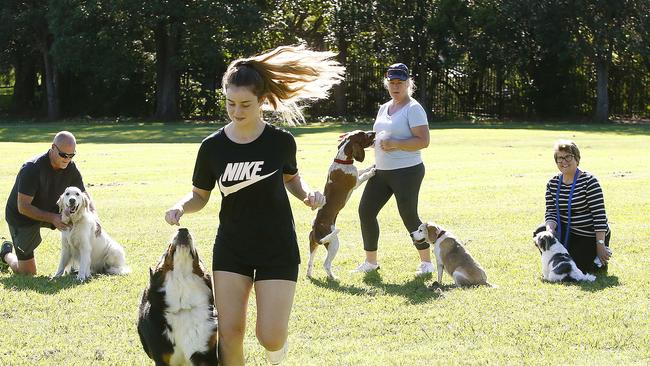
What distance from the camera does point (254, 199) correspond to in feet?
17.3

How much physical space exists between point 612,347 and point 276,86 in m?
2.89

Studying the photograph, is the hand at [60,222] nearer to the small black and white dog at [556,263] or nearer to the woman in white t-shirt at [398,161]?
the woman in white t-shirt at [398,161]

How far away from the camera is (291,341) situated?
6.66 metres

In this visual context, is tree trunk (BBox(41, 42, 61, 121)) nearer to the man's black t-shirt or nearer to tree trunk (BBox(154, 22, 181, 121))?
tree trunk (BBox(154, 22, 181, 121))

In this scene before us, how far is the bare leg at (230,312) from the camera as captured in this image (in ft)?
16.9

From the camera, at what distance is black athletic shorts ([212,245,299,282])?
5.23m

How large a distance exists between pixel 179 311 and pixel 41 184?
499 centimetres

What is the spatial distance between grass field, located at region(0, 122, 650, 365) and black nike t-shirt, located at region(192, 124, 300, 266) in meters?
1.17

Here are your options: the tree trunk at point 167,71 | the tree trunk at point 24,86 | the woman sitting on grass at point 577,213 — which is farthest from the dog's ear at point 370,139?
the tree trunk at point 24,86

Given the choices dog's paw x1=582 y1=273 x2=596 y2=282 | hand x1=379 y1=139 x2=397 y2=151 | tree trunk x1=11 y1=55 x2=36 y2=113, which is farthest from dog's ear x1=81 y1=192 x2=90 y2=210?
tree trunk x1=11 y1=55 x2=36 y2=113

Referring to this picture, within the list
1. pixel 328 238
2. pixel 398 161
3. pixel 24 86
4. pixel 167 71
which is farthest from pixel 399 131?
pixel 24 86

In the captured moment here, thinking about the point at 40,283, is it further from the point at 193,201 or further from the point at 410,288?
the point at 193,201

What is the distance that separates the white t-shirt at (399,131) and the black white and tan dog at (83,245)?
9.19 ft

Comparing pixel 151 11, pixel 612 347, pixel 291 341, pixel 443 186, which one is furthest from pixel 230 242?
pixel 151 11
